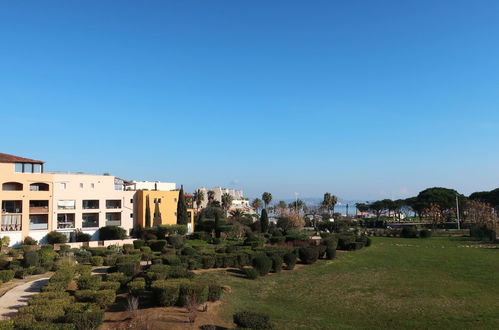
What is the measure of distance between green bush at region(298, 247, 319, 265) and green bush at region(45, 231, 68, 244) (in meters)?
29.7

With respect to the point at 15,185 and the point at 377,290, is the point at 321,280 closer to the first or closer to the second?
the point at 377,290

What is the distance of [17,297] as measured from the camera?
61.4 feet

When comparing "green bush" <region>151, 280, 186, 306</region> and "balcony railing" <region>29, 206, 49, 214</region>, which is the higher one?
"balcony railing" <region>29, 206, 49, 214</region>

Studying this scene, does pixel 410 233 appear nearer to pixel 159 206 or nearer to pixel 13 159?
pixel 159 206

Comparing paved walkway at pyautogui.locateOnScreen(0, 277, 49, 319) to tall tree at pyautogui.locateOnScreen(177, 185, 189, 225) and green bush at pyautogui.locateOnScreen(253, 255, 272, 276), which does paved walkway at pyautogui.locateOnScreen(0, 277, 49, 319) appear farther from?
tall tree at pyautogui.locateOnScreen(177, 185, 189, 225)

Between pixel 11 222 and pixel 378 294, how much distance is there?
42.0 m

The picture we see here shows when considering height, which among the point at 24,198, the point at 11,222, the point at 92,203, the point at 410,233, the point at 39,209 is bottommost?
the point at 410,233

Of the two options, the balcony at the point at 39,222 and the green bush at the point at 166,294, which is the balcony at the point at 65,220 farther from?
the green bush at the point at 166,294

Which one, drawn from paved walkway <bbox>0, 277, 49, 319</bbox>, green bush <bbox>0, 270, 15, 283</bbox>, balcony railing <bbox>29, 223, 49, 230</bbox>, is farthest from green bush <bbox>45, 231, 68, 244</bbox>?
paved walkway <bbox>0, 277, 49, 319</bbox>

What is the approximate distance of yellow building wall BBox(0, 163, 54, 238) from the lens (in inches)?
1736

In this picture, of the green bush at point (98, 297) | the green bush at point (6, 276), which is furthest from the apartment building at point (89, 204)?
the green bush at point (98, 297)

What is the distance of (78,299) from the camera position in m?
15.7

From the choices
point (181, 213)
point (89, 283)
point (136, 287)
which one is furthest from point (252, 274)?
point (181, 213)

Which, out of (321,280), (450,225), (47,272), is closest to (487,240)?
(450,225)
